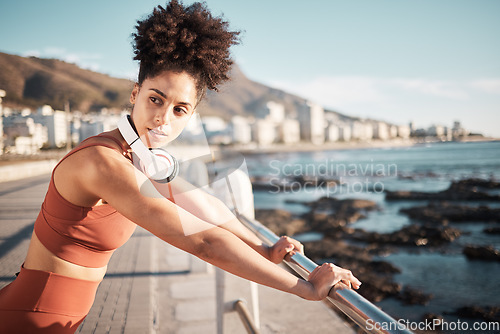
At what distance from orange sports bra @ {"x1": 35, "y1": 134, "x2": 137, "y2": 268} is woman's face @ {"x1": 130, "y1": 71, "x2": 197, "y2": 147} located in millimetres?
113

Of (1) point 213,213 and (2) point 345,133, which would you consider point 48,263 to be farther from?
(2) point 345,133

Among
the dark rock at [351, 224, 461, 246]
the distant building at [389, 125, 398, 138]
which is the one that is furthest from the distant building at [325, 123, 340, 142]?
the dark rock at [351, 224, 461, 246]

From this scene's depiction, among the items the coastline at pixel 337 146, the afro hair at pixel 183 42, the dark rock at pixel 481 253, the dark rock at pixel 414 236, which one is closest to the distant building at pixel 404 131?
the coastline at pixel 337 146

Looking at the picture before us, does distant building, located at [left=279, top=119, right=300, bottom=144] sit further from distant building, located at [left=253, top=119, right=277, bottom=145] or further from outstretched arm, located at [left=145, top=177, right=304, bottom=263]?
Result: outstretched arm, located at [left=145, top=177, right=304, bottom=263]

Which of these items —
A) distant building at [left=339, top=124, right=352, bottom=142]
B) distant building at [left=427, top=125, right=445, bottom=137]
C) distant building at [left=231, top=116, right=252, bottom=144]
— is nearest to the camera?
distant building at [left=427, top=125, right=445, bottom=137]

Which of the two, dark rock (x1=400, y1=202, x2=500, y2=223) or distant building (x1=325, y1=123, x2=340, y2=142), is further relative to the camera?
distant building (x1=325, y1=123, x2=340, y2=142)

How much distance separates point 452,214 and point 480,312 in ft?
33.1

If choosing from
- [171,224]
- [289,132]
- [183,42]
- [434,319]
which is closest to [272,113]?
[289,132]

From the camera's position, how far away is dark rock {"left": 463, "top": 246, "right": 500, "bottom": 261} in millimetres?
9852

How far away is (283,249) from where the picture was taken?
1272 mm

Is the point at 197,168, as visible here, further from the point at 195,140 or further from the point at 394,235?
the point at 394,235

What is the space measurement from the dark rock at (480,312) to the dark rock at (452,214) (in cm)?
819

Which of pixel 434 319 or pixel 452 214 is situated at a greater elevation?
pixel 434 319

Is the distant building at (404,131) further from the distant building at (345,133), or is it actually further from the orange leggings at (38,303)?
the orange leggings at (38,303)
